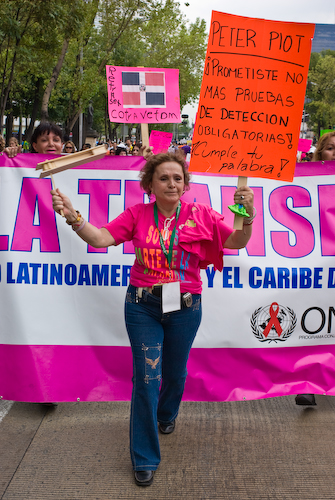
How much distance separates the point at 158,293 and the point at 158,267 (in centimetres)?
14

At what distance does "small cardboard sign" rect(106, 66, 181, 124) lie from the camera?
4.59 m

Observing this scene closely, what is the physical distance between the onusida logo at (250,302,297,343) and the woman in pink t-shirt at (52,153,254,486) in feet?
3.07

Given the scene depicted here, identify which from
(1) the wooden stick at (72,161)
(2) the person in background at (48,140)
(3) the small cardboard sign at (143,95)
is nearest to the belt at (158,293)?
(1) the wooden stick at (72,161)

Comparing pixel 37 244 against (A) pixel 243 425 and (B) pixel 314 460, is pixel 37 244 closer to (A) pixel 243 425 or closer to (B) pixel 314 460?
(A) pixel 243 425

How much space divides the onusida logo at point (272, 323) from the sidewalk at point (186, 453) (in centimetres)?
52

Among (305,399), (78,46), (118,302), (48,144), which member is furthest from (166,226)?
(78,46)

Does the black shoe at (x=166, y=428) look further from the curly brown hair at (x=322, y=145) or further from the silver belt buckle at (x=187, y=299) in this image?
the curly brown hair at (x=322, y=145)

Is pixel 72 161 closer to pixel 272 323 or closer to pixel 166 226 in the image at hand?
pixel 166 226

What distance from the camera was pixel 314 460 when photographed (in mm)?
3131

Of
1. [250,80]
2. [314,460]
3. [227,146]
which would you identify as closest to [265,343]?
[314,460]

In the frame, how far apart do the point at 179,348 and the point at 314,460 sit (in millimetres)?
1044

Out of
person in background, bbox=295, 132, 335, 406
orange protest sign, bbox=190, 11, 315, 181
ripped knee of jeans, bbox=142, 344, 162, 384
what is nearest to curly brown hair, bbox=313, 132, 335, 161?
person in background, bbox=295, 132, 335, 406

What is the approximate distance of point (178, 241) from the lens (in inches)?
114

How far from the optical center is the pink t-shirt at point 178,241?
2889mm
